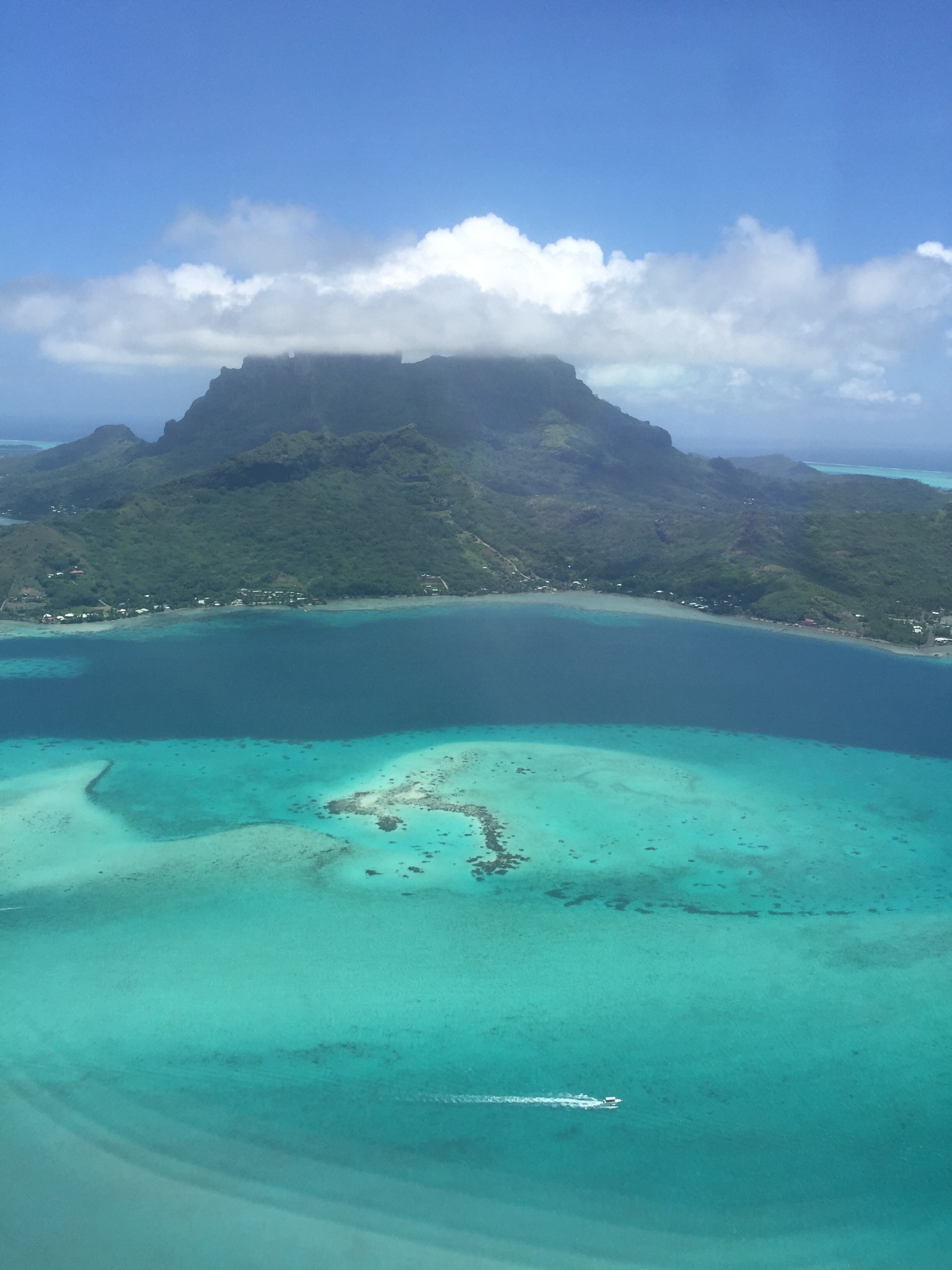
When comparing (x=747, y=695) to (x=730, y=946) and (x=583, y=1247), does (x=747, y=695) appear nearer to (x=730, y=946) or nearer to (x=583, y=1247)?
(x=730, y=946)

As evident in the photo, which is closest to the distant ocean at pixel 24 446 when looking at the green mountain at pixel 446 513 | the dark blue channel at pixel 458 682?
the green mountain at pixel 446 513

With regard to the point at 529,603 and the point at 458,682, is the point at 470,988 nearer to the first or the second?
the point at 458,682

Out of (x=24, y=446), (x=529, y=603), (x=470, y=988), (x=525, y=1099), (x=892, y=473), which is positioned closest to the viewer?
(x=525, y=1099)

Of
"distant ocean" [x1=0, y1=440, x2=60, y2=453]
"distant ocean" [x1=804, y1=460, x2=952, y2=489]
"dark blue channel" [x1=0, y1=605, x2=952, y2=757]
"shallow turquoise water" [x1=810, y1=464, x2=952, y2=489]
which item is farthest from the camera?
"distant ocean" [x1=0, y1=440, x2=60, y2=453]

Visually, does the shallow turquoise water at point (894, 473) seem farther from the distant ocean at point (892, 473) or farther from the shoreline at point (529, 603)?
the shoreline at point (529, 603)

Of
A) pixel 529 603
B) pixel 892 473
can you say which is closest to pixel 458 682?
pixel 529 603

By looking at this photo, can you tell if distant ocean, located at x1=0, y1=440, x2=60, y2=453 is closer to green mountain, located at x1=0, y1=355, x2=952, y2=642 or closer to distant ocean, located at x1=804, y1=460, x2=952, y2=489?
green mountain, located at x1=0, y1=355, x2=952, y2=642

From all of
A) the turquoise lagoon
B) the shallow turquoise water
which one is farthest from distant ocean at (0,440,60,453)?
the turquoise lagoon
